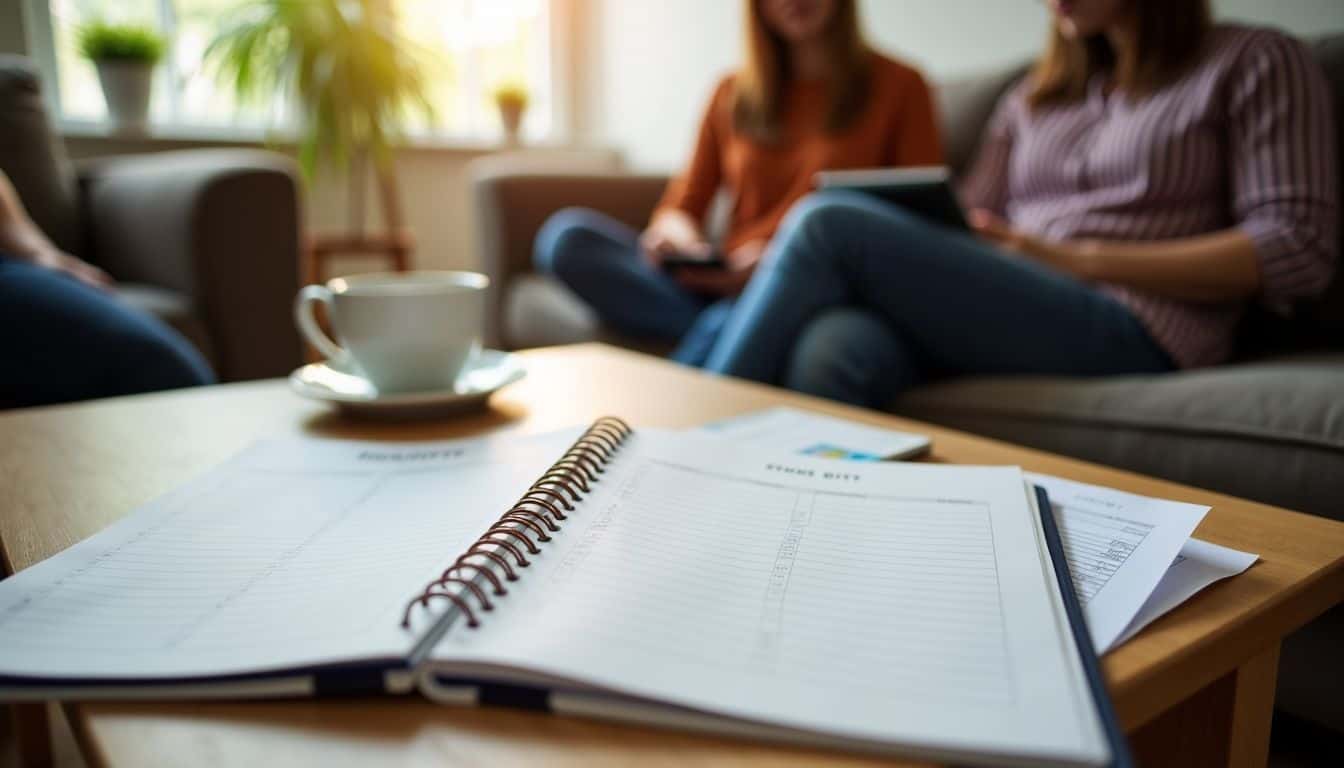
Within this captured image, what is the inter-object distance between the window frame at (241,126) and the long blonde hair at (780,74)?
4.70 ft

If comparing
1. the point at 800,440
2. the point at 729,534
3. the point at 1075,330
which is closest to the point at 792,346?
the point at 1075,330

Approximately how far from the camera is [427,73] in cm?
275

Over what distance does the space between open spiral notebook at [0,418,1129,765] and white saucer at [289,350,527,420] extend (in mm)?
217

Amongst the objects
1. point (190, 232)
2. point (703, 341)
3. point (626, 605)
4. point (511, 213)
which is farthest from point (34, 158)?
point (626, 605)

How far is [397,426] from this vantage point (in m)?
0.68

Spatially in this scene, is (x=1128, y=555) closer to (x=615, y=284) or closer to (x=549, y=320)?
(x=615, y=284)

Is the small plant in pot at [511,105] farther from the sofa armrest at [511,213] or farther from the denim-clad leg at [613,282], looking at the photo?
the denim-clad leg at [613,282]

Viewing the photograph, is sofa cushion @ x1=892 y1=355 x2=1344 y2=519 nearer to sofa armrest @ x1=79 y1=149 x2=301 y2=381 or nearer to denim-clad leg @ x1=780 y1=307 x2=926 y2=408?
denim-clad leg @ x1=780 y1=307 x2=926 y2=408

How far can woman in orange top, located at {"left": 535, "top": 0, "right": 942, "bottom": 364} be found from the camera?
1462 mm

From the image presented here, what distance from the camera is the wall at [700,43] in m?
1.75

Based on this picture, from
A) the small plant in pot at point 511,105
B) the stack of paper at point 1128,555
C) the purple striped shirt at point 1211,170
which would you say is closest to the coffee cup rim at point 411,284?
the stack of paper at point 1128,555

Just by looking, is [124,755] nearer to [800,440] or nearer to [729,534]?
[729,534]

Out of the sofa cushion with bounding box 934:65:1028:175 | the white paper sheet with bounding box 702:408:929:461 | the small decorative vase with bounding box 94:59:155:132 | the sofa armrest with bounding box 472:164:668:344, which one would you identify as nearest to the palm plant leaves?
the small decorative vase with bounding box 94:59:155:132

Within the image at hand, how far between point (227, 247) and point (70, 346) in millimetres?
672
